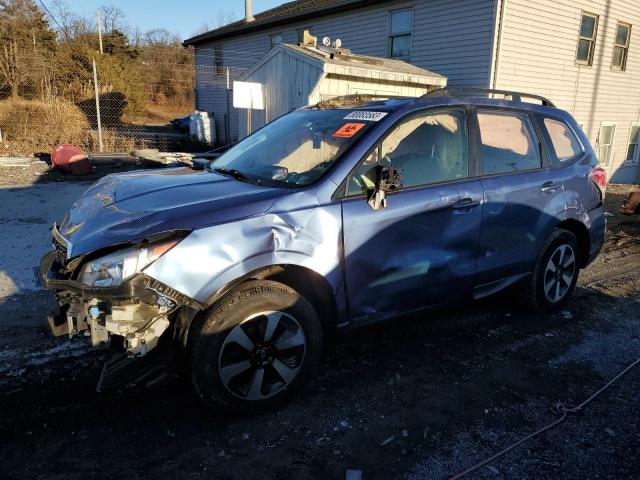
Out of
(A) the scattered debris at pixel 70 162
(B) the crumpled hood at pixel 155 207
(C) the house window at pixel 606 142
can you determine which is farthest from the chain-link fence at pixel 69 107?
(C) the house window at pixel 606 142

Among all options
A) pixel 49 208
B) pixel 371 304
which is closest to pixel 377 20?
pixel 49 208

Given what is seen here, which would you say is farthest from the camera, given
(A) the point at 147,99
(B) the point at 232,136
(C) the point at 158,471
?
(A) the point at 147,99

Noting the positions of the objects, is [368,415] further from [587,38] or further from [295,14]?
[295,14]

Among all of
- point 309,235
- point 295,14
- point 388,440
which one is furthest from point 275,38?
point 388,440

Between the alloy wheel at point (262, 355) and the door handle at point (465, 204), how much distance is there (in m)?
1.45

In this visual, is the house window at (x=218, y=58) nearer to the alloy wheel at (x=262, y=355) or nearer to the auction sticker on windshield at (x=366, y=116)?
the auction sticker on windshield at (x=366, y=116)

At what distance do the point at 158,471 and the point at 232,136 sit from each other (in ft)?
59.1

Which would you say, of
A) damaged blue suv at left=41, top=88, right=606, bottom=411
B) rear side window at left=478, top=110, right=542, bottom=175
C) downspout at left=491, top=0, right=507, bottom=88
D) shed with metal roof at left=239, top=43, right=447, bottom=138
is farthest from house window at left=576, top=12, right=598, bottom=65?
rear side window at left=478, top=110, right=542, bottom=175

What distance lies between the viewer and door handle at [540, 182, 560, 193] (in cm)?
399

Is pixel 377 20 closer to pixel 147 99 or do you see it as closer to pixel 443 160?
pixel 443 160

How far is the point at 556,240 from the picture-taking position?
166 inches

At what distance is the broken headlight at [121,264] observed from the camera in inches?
94.7

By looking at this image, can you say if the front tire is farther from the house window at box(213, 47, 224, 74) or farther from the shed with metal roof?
the house window at box(213, 47, 224, 74)

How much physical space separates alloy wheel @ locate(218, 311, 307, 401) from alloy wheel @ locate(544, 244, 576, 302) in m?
2.56
